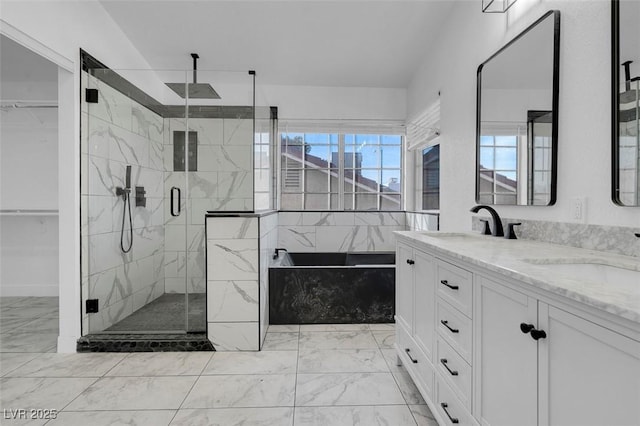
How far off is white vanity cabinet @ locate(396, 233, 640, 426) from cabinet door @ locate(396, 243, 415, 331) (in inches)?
8.4

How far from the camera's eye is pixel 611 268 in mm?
1104

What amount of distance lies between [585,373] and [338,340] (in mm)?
2095

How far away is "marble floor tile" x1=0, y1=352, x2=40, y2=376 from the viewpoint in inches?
85.0

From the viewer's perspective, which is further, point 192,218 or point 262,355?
point 192,218

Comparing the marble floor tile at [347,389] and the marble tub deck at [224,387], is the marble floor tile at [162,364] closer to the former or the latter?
the marble tub deck at [224,387]

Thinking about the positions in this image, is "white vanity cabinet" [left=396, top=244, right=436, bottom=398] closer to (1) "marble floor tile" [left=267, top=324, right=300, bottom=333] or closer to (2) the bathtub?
(2) the bathtub

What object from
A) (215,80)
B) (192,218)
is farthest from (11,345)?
(215,80)

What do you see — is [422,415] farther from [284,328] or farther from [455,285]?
[284,328]

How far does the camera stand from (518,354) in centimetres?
94

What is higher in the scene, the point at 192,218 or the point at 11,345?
the point at 192,218

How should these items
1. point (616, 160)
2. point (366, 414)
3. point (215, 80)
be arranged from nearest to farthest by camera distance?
point (616, 160) → point (366, 414) → point (215, 80)

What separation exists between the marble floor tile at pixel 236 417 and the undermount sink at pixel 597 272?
1415 millimetres

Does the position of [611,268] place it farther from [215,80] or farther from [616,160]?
[215,80]

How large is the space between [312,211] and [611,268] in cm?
339
